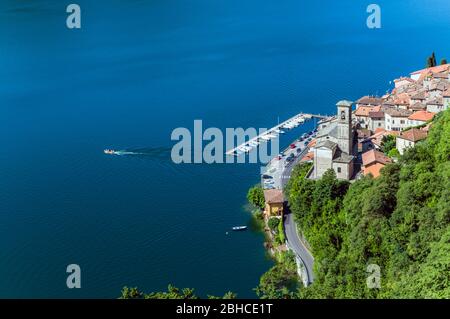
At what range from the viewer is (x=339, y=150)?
19594 mm

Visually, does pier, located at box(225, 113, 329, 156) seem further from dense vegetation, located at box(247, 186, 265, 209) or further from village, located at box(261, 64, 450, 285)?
dense vegetation, located at box(247, 186, 265, 209)

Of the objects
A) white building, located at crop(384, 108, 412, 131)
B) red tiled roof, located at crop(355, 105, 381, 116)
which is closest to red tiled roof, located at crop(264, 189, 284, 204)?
white building, located at crop(384, 108, 412, 131)

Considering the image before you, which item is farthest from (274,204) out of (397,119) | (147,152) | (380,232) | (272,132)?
(272,132)

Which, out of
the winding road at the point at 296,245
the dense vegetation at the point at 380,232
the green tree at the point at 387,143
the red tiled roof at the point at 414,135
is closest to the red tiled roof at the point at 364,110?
the green tree at the point at 387,143

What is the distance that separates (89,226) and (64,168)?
494 cm

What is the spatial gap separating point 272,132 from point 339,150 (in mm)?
7707

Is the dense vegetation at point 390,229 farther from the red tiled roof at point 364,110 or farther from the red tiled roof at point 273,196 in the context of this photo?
the red tiled roof at point 364,110

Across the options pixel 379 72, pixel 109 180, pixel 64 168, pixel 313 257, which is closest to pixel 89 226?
pixel 109 180

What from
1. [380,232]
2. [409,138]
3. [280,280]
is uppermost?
[409,138]

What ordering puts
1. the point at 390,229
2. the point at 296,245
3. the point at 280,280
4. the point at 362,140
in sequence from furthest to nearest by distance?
the point at 362,140, the point at 296,245, the point at 280,280, the point at 390,229

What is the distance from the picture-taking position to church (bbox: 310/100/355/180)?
19.1m

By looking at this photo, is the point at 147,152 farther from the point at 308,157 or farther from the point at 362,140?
the point at 362,140

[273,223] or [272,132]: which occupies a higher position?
[272,132]

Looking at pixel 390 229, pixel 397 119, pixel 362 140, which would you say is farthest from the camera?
pixel 397 119
